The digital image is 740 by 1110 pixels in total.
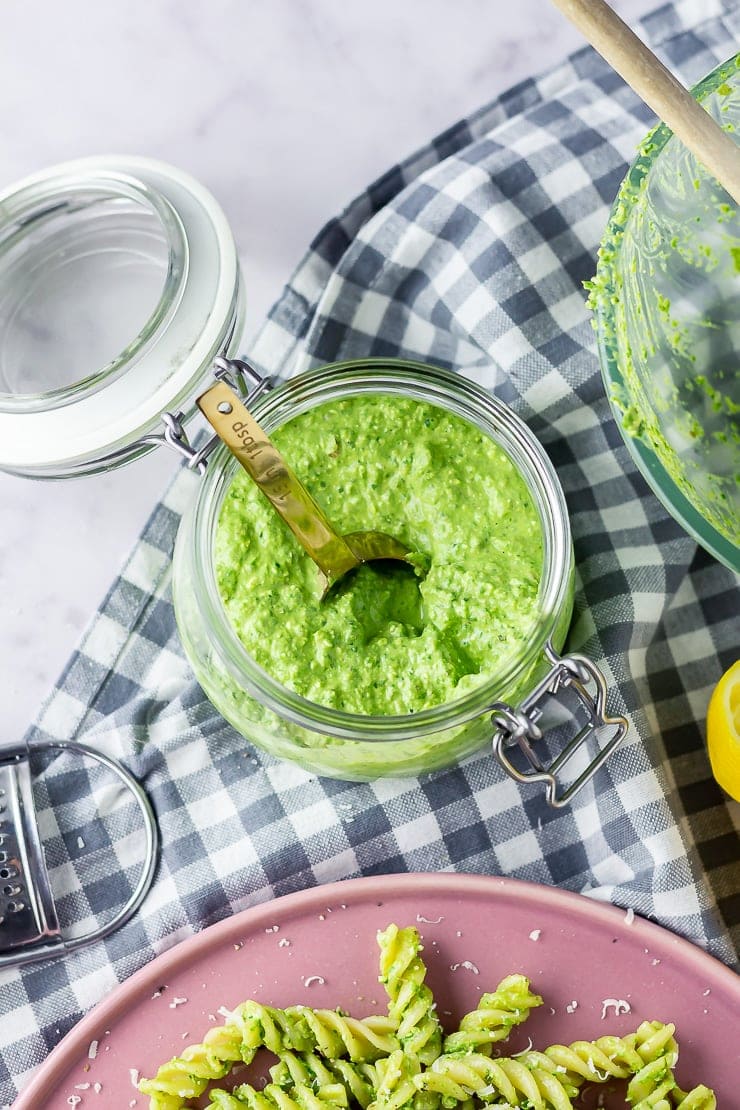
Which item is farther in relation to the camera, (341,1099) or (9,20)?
(9,20)

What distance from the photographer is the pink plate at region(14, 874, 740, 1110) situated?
1949 millimetres

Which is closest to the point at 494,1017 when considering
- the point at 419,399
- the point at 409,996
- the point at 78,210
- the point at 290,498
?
the point at 409,996

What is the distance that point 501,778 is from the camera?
2049 millimetres

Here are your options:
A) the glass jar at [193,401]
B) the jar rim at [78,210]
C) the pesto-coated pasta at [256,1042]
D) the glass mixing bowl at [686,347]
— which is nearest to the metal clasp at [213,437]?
the glass jar at [193,401]

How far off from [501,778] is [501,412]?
620 mm

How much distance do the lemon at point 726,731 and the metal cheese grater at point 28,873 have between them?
0.93m

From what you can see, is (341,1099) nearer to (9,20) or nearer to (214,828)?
(214,828)

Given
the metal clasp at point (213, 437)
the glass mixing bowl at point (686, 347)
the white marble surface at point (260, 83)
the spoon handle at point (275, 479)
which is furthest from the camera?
the white marble surface at point (260, 83)

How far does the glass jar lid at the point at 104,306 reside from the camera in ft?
6.31

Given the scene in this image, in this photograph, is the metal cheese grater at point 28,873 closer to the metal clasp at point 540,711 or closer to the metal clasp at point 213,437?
the metal clasp at point 213,437

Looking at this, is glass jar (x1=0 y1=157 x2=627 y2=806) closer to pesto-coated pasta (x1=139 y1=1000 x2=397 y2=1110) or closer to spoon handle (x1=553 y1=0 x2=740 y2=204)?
pesto-coated pasta (x1=139 y1=1000 x2=397 y2=1110)

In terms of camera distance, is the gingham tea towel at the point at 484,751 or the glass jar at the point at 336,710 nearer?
the glass jar at the point at 336,710

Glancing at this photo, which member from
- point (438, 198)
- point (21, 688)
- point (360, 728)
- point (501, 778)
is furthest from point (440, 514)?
point (21, 688)

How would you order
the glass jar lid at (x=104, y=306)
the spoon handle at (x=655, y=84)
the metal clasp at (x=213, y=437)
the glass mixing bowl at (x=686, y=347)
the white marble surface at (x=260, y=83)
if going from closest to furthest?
the spoon handle at (x=655, y=84) < the glass mixing bowl at (x=686, y=347) < the metal clasp at (x=213, y=437) < the glass jar lid at (x=104, y=306) < the white marble surface at (x=260, y=83)
